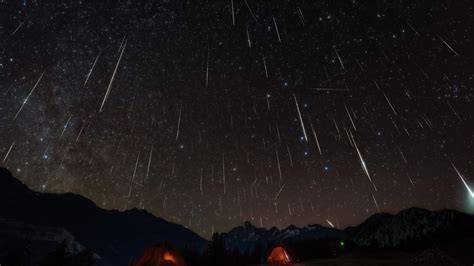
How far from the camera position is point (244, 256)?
41250 mm

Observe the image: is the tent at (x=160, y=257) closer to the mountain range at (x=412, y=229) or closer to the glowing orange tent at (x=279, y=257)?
the glowing orange tent at (x=279, y=257)

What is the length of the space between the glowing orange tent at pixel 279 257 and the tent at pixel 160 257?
1119 centimetres

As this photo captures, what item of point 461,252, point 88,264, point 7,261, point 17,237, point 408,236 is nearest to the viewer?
point 461,252

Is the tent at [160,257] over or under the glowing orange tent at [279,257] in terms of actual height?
over

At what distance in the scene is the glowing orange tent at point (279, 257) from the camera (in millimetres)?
32531

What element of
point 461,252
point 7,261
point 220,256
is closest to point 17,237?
point 7,261

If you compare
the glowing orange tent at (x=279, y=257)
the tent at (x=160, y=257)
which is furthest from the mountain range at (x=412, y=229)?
the tent at (x=160, y=257)

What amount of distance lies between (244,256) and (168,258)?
63.6ft

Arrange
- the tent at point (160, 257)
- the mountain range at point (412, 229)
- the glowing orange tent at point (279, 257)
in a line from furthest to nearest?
the glowing orange tent at point (279, 257)
the mountain range at point (412, 229)
the tent at point (160, 257)

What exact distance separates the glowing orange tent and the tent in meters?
11.2

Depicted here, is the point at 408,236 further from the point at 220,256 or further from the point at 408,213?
the point at 220,256

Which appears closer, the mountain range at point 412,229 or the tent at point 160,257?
the tent at point 160,257

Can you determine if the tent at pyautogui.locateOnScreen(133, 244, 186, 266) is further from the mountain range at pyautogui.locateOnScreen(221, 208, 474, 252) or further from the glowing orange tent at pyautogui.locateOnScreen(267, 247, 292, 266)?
the mountain range at pyautogui.locateOnScreen(221, 208, 474, 252)

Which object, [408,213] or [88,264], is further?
[88,264]
